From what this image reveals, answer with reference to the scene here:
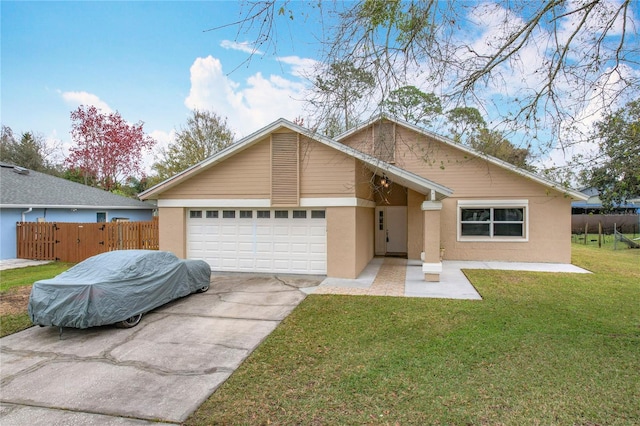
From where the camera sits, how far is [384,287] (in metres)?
9.69

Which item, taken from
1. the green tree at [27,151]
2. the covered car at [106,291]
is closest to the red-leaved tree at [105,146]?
the green tree at [27,151]

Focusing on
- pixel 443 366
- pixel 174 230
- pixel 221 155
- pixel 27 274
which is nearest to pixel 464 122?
pixel 443 366

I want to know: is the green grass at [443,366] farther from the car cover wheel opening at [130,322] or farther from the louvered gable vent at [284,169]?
the louvered gable vent at [284,169]

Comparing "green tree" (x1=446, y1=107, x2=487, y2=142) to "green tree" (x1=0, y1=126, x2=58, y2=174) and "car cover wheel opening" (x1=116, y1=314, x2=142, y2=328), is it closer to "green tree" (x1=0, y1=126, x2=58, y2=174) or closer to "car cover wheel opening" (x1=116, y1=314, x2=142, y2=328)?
"car cover wheel opening" (x1=116, y1=314, x2=142, y2=328)

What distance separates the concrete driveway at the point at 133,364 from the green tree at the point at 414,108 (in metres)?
4.44

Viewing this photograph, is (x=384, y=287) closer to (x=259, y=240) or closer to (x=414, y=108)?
(x=259, y=240)

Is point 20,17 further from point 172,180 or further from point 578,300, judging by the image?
point 578,300

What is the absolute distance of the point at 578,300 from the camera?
815 cm

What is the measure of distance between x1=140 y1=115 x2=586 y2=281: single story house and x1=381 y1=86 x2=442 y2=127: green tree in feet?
10.1

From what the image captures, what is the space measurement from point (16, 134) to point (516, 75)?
42.0m

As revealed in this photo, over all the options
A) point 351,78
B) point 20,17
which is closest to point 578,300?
point 351,78

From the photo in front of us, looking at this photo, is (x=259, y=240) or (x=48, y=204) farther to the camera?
(x=48, y=204)

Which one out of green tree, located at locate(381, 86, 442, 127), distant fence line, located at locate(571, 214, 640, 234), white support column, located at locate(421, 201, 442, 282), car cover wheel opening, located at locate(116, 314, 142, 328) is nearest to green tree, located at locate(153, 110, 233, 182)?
white support column, located at locate(421, 201, 442, 282)

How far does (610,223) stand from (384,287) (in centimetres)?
2973
